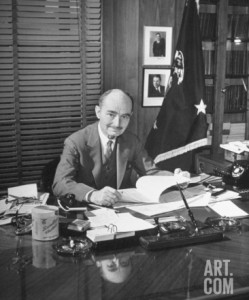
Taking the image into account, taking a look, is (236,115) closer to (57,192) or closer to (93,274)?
(57,192)

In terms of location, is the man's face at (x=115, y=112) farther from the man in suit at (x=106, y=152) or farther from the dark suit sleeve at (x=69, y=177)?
the dark suit sleeve at (x=69, y=177)

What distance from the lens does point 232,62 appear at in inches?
161

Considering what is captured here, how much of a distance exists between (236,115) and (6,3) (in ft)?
8.14

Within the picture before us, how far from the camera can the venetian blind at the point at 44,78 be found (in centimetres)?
341

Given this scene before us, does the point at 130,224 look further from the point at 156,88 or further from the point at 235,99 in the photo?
the point at 235,99

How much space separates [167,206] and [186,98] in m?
1.70

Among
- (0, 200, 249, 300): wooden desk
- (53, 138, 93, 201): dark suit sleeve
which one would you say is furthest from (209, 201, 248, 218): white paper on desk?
(53, 138, 93, 201): dark suit sleeve

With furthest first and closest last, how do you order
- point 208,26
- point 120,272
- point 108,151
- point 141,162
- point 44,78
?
point 208,26 → point 44,78 → point 141,162 → point 108,151 → point 120,272

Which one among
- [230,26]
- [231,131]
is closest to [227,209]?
[231,131]

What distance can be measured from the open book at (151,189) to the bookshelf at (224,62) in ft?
6.05

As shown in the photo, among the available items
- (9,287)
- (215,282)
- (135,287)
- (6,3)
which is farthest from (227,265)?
(6,3)

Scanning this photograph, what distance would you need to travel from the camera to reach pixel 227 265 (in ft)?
4.61


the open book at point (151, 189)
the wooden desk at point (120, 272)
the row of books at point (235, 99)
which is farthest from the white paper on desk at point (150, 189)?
the row of books at point (235, 99)

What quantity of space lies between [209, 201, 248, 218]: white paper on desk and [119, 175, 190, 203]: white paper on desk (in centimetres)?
20
